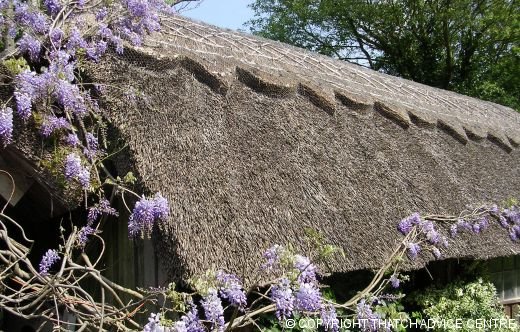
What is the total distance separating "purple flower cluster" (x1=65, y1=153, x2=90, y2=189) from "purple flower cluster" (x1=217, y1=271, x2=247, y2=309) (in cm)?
94

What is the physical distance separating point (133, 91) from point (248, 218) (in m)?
1.06

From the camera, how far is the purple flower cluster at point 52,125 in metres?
3.08

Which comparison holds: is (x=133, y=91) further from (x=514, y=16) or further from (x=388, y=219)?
(x=514, y=16)

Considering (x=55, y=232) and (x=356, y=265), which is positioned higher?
(x=356, y=265)

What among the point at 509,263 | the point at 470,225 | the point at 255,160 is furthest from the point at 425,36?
the point at 255,160

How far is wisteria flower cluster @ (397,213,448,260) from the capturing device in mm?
4395

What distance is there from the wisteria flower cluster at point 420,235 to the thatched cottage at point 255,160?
0.33 feet

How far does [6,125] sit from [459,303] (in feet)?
14.5

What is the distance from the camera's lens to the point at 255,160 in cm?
384

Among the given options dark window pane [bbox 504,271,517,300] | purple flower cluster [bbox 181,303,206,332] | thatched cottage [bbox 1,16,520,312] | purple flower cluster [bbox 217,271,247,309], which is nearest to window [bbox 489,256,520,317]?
dark window pane [bbox 504,271,517,300]

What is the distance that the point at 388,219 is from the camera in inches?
176

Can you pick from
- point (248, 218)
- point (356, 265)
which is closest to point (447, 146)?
point (356, 265)

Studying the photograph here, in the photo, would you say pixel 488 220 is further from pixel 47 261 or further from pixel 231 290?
pixel 47 261

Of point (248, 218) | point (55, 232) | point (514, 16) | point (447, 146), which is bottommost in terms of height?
point (55, 232)
